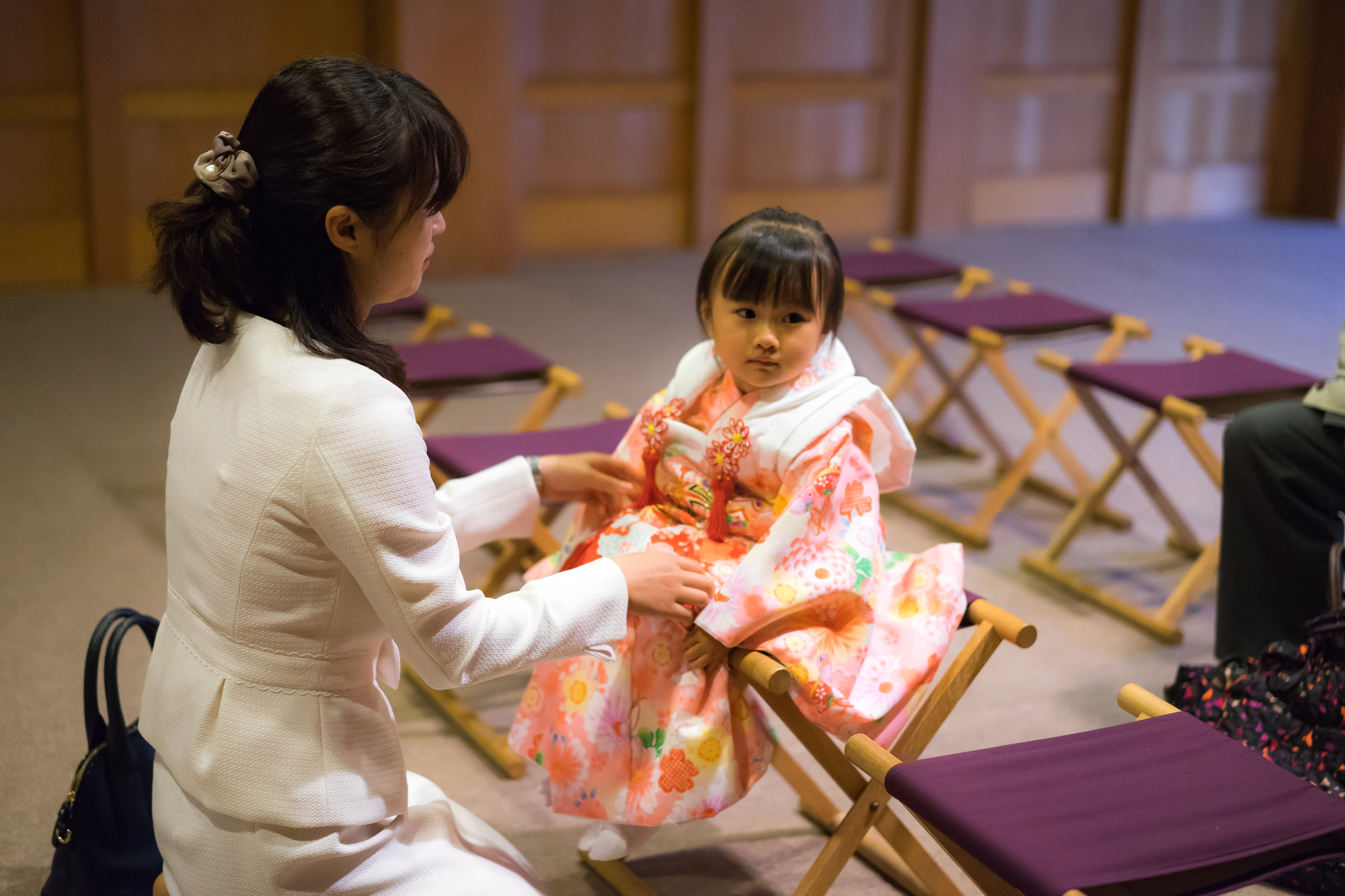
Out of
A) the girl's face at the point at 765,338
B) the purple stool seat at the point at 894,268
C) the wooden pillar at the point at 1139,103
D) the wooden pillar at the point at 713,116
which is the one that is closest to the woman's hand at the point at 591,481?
the girl's face at the point at 765,338

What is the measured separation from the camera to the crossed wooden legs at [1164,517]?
9.89ft

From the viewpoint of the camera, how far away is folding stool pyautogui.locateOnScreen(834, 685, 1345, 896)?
1.42 metres

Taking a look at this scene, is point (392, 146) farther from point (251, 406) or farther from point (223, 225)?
point (251, 406)

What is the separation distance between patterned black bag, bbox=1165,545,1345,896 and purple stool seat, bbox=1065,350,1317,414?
2.60ft

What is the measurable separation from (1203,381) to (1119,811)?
193 cm

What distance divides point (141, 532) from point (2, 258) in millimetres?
2686

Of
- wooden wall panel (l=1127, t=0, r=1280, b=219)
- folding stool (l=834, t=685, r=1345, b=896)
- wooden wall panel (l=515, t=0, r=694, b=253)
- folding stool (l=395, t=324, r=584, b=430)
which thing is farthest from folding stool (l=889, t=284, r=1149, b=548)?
wooden wall panel (l=1127, t=0, r=1280, b=219)

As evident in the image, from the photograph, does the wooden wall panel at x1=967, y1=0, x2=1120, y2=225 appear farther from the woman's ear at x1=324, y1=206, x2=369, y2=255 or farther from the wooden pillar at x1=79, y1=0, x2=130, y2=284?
the woman's ear at x1=324, y1=206, x2=369, y2=255

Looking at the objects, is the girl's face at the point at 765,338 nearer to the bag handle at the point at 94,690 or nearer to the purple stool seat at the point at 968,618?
the purple stool seat at the point at 968,618

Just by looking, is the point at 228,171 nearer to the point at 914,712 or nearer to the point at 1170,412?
the point at 914,712

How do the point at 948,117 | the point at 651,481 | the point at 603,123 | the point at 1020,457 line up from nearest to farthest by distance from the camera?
the point at 651,481 → the point at 1020,457 → the point at 603,123 → the point at 948,117

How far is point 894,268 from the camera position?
4.31m

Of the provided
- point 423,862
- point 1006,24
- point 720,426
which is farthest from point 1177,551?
point 1006,24

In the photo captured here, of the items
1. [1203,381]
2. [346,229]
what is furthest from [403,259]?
[1203,381]
